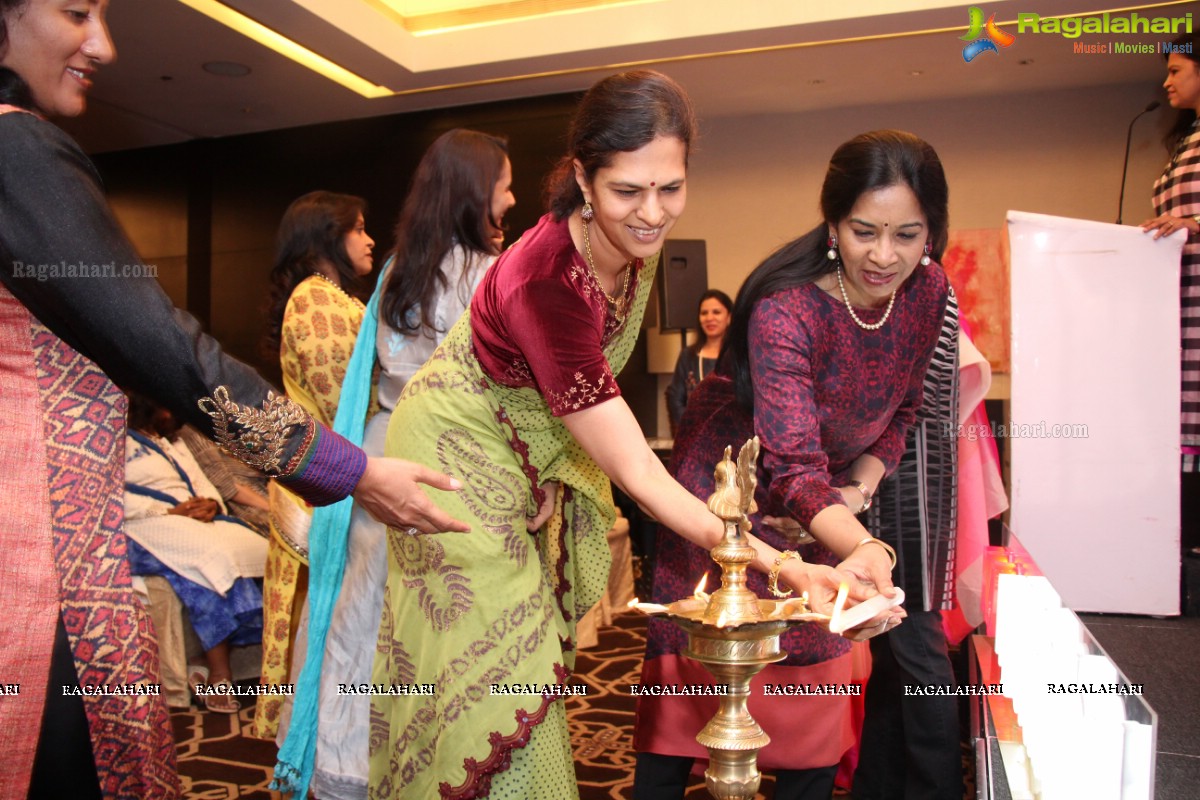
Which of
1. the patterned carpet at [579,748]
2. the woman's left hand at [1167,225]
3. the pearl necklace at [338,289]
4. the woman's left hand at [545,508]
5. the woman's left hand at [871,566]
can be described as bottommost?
the patterned carpet at [579,748]

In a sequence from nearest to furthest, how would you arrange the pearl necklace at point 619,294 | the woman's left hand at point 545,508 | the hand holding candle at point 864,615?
the hand holding candle at point 864,615 < the pearl necklace at point 619,294 < the woman's left hand at point 545,508

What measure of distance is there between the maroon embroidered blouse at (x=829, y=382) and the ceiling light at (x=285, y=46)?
4413mm

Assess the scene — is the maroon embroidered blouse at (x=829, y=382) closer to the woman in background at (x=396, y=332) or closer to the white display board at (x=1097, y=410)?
the woman in background at (x=396, y=332)

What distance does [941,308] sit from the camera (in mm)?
1994

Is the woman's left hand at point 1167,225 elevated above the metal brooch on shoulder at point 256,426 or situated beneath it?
elevated above

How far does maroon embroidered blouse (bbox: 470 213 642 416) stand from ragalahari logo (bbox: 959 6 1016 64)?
472cm

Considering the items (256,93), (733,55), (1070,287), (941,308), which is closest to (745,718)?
(941,308)

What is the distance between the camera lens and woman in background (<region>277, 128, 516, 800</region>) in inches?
82.0

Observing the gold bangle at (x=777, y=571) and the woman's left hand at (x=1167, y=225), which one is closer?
the gold bangle at (x=777, y=571)

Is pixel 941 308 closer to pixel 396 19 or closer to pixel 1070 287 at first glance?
pixel 1070 287

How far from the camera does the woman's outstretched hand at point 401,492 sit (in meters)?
1.25

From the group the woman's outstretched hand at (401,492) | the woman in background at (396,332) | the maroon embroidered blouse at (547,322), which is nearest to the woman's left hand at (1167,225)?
the woman in background at (396,332)

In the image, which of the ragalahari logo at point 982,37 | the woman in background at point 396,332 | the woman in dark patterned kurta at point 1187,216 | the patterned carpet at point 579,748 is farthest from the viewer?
the ragalahari logo at point 982,37

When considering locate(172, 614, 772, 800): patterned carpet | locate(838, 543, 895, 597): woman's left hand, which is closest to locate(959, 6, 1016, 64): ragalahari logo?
locate(172, 614, 772, 800): patterned carpet
